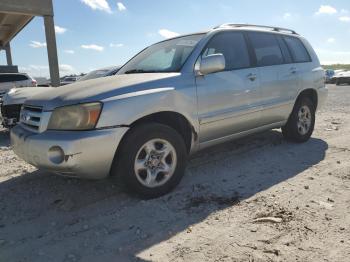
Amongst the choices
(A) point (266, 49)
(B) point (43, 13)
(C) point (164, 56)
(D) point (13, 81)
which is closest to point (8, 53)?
(B) point (43, 13)

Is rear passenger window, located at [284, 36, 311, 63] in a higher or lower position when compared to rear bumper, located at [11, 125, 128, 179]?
higher

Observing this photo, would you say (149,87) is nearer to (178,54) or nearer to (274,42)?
(178,54)

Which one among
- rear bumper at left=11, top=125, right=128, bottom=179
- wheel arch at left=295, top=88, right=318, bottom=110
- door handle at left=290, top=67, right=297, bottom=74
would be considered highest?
door handle at left=290, top=67, right=297, bottom=74

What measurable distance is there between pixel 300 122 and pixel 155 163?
310 cm

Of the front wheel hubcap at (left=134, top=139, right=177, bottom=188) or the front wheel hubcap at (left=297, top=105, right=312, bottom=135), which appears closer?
the front wheel hubcap at (left=134, top=139, right=177, bottom=188)

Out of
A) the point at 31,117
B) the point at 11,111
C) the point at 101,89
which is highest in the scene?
the point at 101,89

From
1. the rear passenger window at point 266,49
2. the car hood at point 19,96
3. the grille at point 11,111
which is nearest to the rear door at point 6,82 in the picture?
the car hood at point 19,96

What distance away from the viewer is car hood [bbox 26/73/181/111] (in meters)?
3.46

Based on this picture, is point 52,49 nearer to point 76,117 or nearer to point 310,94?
point 310,94

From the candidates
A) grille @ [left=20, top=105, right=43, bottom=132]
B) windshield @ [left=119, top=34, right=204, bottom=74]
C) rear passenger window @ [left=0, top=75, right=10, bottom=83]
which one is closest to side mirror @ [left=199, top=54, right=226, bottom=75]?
windshield @ [left=119, top=34, right=204, bottom=74]

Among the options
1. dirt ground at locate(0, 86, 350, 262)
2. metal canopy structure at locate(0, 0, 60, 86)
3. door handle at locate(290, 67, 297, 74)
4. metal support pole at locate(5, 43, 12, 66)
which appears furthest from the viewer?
metal support pole at locate(5, 43, 12, 66)

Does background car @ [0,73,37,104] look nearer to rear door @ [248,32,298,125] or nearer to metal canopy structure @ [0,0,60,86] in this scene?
metal canopy structure @ [0,0,60,86]

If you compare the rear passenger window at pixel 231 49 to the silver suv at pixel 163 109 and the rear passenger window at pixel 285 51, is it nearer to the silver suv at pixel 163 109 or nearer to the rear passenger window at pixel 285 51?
the silver suv at pixel 163 109

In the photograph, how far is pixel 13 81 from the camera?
44.1 ft
